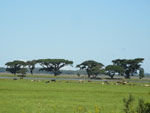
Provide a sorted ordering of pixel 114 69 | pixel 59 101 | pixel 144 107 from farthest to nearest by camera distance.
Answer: pixel 114 69
pixel 59 101
pixel 144 107

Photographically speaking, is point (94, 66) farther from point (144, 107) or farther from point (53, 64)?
point (144, 107)

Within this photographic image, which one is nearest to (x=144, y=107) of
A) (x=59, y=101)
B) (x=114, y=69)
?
(x=59, y=101)

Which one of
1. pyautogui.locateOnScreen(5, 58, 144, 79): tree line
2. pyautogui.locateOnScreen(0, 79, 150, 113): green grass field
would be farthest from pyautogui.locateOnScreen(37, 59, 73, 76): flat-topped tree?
pyautogui.locateOnScreen(0, 79, 150, 113): green grass field

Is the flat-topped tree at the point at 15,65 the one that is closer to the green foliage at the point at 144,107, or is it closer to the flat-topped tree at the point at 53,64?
the flat-topped tree at the point at 53,64

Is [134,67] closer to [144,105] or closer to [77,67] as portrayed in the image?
[77,67]

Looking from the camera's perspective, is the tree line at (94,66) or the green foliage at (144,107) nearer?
the green foliage at (144,107)

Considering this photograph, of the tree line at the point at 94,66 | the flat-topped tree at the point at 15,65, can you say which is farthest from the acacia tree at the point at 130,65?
the flat-topped tree at the point at 15,65

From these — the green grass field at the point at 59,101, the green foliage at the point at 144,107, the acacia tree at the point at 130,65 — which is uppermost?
the acacia tree at the point at 130,65

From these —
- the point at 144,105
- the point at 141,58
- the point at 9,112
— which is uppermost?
the point at 141,58

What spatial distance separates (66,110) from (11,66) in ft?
328

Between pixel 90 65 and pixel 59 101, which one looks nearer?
pixel 59 101

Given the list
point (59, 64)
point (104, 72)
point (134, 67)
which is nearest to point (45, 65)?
point (59, 64)

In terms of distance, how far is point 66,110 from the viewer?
47.7ft

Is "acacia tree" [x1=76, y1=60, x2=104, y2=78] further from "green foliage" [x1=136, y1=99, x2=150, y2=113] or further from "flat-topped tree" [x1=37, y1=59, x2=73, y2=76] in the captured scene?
"green foliage" [x1=136, y1=99, x2=150, y2=113]
